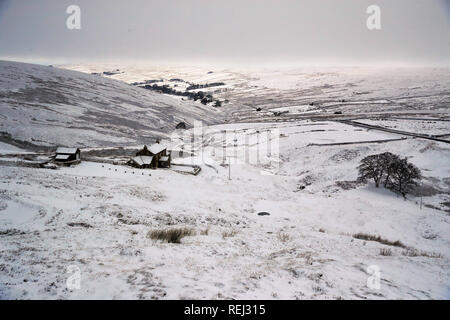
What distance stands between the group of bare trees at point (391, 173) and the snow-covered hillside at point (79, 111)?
158 feet

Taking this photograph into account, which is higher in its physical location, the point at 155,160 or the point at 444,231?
the point at 155,160

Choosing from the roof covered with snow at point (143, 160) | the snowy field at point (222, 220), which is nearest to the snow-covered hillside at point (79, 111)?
the snowy field at point (222, 220)

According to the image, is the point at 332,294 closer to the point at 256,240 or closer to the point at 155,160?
the point at 256,240

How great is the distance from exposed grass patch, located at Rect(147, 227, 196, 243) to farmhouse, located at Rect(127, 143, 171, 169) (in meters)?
26.6

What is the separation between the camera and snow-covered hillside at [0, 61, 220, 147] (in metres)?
56.0

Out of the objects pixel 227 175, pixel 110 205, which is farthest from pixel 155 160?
pixel 110 205

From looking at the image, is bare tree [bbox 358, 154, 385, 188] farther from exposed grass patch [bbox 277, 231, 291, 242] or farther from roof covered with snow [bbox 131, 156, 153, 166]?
roof covered with snow [bbox 131, 156, 153, 166]

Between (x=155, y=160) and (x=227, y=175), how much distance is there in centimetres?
1171

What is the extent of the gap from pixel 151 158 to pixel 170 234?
28659 mm

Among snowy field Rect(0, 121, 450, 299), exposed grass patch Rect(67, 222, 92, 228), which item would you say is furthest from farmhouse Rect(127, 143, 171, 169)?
exposed grass patch Rect(67, 222, 92, 228)

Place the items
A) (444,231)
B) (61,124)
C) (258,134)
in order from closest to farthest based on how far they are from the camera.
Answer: (444,231)
(61,124)
(258,134)

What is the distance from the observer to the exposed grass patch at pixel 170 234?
567 inches

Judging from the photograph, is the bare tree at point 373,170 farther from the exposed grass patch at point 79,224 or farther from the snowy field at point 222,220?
the exposed grass patch at point 79,224

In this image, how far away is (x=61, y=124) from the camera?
61.7 meters
